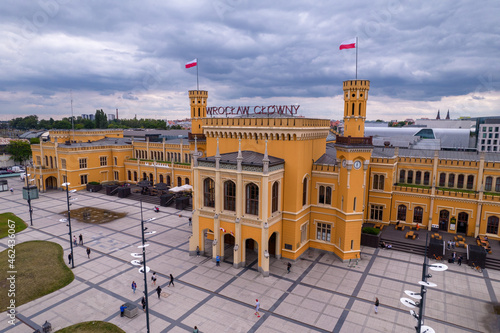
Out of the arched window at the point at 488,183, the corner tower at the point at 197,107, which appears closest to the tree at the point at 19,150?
the corner tower at the point at 197,107

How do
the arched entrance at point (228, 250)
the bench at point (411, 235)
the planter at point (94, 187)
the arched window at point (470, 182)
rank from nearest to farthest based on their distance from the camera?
1. the arched entrance at point (228, 250)
2. the bench at point (411, 235)
3. the arched window at point (470, 182)
4. the planter at point (94, 187)

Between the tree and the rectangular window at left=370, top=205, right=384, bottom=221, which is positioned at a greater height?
the tree

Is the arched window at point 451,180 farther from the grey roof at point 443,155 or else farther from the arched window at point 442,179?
the grey roof at point 443,155

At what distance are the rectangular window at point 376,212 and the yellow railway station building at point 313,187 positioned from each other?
17 centimetres

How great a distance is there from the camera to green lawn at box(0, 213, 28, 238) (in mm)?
47959

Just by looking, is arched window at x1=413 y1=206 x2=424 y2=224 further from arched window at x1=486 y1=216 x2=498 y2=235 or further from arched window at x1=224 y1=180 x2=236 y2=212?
arched window at x1=224 y1=180 x2=236 y2=212

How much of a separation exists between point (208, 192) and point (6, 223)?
129 ft

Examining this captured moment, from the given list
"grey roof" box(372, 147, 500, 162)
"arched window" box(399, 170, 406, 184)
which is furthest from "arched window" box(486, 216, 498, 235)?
"arched window" box(399, 170, 406, 184)

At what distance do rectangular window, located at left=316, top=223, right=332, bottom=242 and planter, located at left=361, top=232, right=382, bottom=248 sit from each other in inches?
238

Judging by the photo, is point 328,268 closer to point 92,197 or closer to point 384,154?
point 384,154

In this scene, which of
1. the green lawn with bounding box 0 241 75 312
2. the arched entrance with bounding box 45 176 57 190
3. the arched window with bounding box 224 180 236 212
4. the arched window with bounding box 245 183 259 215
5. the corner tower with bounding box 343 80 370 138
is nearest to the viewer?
the green lawn with bounding box 0 241 75 312

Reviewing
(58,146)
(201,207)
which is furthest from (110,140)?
(201,207)

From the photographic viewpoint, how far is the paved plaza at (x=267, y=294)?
26.5 m

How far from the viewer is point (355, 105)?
128ft
